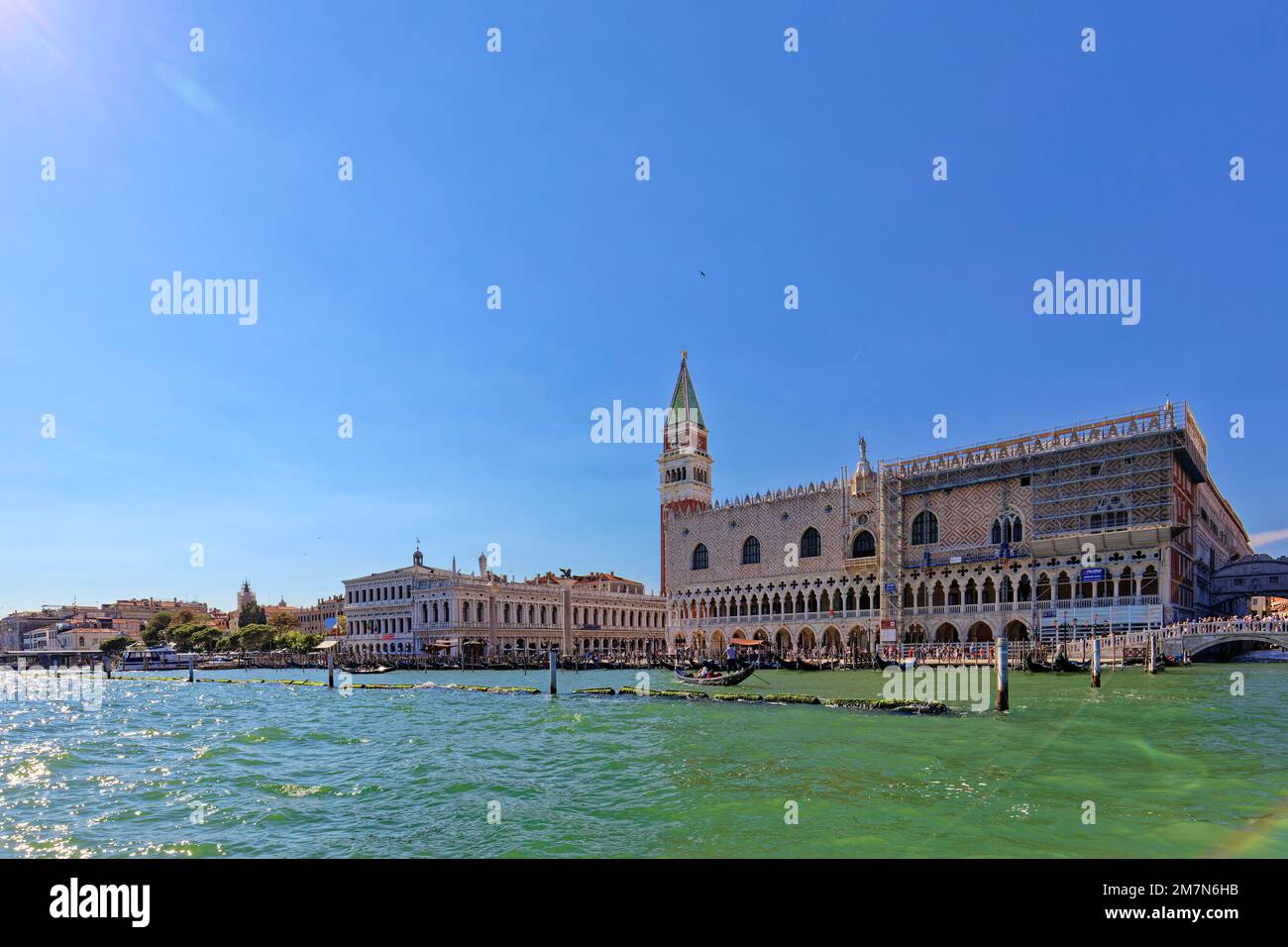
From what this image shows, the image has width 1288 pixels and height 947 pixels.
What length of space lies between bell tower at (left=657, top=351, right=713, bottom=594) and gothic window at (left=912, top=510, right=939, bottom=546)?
20482 mm

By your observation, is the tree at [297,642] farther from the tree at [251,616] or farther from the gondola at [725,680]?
the gondola at [725,680]

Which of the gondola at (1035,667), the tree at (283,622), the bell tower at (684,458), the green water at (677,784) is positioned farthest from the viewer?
the tree at (283,622)

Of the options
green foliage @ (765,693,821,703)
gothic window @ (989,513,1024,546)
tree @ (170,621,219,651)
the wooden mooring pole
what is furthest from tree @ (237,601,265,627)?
the wooden mooring pole

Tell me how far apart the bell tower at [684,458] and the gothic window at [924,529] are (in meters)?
20.5

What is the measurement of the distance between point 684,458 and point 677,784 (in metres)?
56.3

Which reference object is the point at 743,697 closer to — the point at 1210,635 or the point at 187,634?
the point at 1210,635

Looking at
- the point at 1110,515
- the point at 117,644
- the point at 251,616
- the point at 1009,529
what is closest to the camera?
the point at 1110,515

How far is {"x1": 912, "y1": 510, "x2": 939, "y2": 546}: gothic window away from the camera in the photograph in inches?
1903

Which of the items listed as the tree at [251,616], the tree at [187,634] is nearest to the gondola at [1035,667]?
the tree at [187,634]

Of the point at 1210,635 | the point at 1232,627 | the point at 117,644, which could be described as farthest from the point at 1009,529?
the point at 117,644

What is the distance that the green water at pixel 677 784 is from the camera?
9102 millimetres

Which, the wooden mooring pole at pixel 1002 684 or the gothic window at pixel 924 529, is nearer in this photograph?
the wooden mooring pole at pixel 1002 684

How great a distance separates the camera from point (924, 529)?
4894cm
